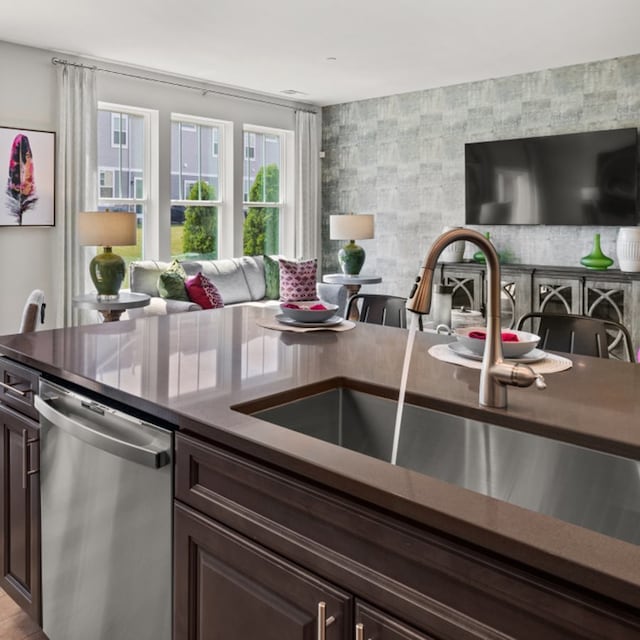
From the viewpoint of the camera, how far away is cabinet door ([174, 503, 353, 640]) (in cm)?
103

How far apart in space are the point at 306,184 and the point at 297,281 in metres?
1.65

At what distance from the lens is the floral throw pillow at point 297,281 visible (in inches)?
244

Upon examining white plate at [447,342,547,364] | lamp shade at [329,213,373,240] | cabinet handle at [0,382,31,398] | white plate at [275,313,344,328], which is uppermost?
lamp shade at [329,213,373,240]

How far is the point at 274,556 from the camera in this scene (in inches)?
43.3

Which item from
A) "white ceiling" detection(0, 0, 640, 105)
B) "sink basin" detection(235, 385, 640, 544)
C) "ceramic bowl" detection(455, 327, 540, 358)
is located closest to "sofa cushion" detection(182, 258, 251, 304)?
"white ceiling" detection(0, 0, 640, 105)

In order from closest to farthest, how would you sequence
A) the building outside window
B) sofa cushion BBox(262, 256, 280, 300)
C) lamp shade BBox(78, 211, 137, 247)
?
lamp shade BBox(78, 211, 137, 247)
the building outside window
sofa cushion BBox(262, 256, 280, 300)

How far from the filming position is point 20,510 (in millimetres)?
1877

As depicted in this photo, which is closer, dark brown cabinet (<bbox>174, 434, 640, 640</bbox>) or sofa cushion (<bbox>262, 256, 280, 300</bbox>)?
dark brown cabinet (<bbox>174, 434, 640, 640</bbox>)

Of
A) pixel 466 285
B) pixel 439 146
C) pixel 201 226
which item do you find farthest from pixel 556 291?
pixel 201 226

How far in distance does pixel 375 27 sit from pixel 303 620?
4333mm

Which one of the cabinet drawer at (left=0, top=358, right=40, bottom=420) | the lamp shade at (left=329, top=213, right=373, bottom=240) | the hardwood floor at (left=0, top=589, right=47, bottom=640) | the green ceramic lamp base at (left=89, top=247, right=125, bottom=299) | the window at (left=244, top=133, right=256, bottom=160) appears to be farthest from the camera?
the window at (left=244, top=133, right=256, bottom=160)

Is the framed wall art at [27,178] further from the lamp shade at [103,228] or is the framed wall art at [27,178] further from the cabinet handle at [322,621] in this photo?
the cabinet handle at [322,621]

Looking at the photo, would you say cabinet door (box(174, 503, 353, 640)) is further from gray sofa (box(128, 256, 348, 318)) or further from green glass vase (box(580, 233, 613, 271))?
green glass vase (box(580, 233, 613, 271))

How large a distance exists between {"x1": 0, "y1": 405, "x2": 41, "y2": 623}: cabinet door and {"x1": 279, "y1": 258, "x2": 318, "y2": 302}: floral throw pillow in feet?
14.2
